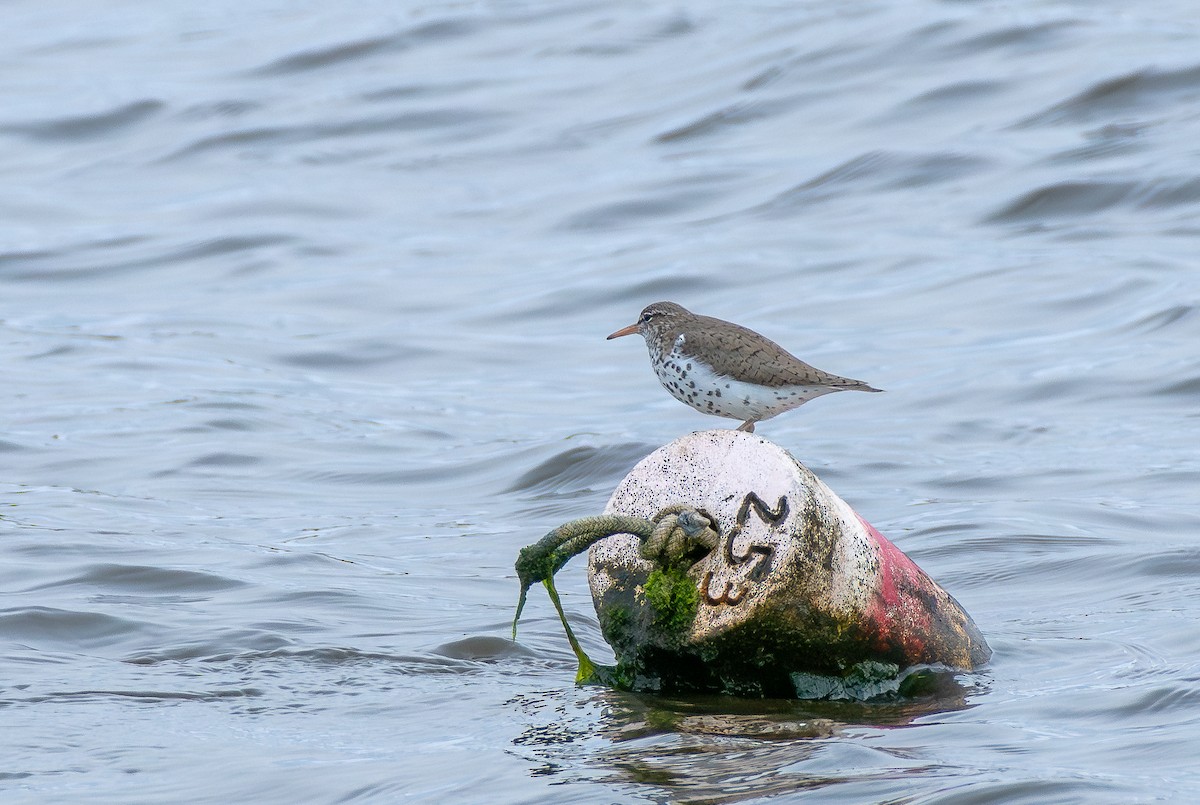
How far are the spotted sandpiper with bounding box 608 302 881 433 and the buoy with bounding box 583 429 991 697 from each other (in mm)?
1063

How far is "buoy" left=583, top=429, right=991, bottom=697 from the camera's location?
580 centimetres

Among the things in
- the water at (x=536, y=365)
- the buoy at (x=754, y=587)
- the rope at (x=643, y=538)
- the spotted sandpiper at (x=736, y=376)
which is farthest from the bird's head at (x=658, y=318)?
the rope at (x=643, y=538)

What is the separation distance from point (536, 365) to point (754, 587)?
781 cm

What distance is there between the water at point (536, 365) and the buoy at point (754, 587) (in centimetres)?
18

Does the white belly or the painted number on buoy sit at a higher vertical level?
the white belly

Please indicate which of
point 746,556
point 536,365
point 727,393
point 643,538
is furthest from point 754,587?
point 536,365

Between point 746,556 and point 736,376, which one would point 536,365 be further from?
point 746,556

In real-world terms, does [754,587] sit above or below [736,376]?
below

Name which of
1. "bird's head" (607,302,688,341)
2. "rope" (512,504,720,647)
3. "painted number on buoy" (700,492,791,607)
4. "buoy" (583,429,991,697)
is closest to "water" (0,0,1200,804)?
"buoy" (583,429,991,697)

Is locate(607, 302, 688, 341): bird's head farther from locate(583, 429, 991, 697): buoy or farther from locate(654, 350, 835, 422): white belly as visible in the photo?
locate(583, 429, 991, 697): buoy

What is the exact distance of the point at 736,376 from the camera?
7.20 metres

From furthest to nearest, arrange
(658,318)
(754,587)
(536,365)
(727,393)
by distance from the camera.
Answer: (536,365) < (658,318) < (727,393) < (754,587)

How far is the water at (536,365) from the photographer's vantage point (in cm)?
587

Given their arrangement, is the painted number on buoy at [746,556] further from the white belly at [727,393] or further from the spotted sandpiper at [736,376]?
the white belly at [727,393]
